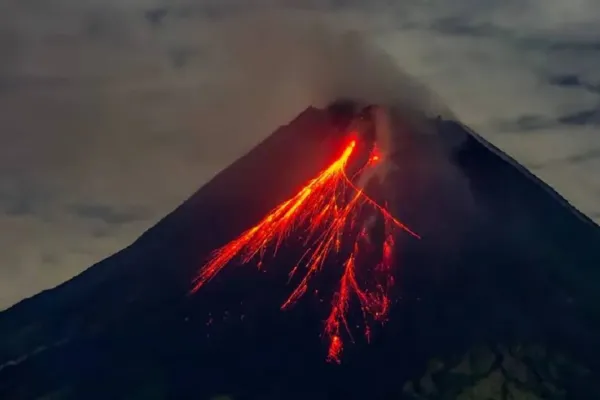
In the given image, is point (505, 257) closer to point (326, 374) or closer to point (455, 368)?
point (455, 368)

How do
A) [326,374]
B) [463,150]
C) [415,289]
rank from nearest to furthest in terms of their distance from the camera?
[326,374] → [415,289] → [463,150]

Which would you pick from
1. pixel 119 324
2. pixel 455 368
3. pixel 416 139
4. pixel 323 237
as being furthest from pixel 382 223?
pixel 119 324

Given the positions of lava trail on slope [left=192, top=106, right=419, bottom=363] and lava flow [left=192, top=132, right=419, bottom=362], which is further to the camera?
lava trail on slope [left=192, top=106, right=419, bottom=363]

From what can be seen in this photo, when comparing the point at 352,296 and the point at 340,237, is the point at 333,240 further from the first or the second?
the point at 352,296

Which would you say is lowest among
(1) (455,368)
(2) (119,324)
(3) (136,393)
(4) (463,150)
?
(1) (455,368)

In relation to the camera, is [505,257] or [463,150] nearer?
[505,257]

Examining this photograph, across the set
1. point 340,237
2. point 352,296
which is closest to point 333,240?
point 340,237
